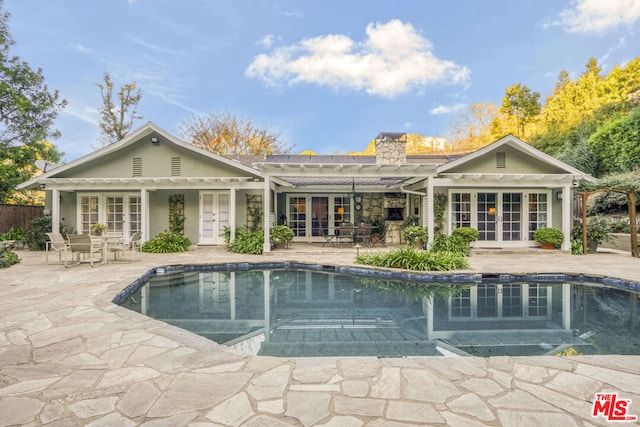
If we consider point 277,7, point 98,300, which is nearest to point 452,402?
point 98,300

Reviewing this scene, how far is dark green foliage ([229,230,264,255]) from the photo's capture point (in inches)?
420

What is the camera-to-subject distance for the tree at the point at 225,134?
25.0m

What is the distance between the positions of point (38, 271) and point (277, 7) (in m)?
14.9

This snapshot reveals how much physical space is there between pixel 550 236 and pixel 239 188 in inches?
408

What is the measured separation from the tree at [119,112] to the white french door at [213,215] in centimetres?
1453

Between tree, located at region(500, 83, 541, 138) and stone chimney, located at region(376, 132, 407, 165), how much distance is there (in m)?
21.0

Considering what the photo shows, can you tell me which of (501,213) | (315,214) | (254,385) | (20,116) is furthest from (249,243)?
(20,116)

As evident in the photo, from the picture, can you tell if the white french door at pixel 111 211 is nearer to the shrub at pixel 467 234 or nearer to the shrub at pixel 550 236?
the shrub at pixel 467 234

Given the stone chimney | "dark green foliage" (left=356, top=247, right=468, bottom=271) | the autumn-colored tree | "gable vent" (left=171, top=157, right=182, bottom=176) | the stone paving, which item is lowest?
the stone paving

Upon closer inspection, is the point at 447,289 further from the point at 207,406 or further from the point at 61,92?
the point at 61,92

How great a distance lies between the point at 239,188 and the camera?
11.3 metres

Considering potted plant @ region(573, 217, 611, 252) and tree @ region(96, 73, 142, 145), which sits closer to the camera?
potted plant @ region(573, 217, 611, 252)

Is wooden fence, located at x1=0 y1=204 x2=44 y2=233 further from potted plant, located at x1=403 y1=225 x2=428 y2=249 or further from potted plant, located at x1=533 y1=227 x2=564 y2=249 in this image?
potted plant, located at x1=533 y1=227 x2=564 y2=249

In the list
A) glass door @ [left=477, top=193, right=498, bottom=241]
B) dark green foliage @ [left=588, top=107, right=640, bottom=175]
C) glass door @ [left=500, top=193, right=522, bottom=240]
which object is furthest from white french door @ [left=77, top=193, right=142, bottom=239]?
dark green foliage @ [left=588, top=107, right=640, bottom=175]
